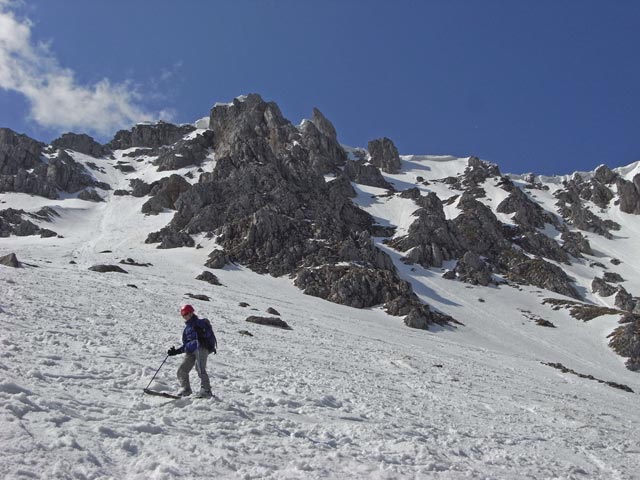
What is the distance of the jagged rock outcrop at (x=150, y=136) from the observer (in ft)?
603

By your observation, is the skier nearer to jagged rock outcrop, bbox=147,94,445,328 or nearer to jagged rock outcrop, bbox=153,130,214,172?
jagged rock outcrop, bbox=147,94,445,328

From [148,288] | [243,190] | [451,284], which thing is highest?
[243,190]

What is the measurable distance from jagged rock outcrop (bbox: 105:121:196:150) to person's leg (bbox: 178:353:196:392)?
18087cm

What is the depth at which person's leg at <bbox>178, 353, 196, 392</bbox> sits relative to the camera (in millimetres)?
11984

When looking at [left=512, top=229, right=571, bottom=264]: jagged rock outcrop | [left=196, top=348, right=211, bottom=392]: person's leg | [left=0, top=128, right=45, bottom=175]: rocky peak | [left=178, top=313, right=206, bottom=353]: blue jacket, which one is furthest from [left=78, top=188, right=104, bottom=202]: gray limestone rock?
[left=196, top=348, right=211, bottom=392]: person's leg

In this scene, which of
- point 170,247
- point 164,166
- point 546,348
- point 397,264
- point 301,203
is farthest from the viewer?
point 164,166

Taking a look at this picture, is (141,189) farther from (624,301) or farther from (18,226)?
(624,301)

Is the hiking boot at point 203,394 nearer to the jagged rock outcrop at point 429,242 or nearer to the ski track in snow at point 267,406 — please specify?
the ski track in snow at point 267,406

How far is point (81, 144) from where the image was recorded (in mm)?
171500

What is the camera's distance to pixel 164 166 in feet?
482

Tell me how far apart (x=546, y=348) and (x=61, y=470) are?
188 ft

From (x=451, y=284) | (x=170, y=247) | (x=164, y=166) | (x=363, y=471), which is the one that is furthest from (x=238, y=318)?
(x=164, y=166)

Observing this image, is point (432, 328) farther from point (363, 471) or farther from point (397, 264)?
point (363, 471)

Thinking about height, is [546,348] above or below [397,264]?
below
